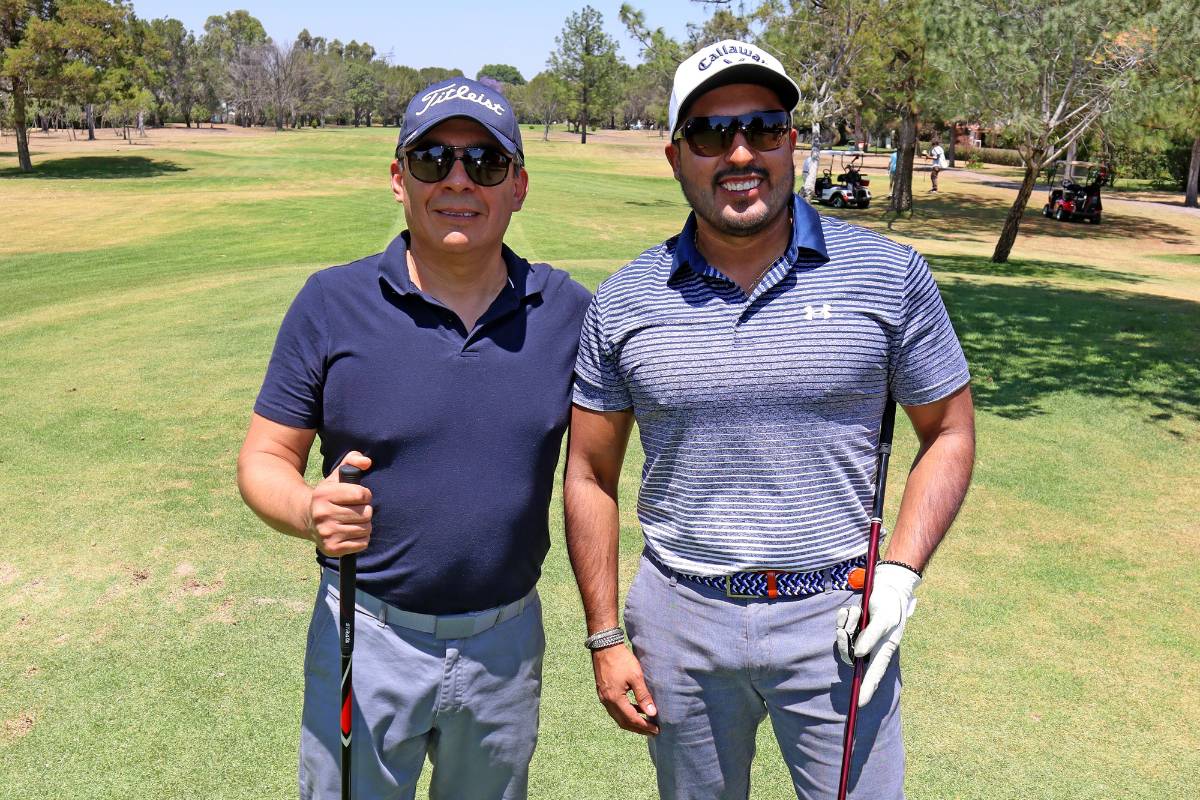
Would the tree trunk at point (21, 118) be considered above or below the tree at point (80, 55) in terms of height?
below

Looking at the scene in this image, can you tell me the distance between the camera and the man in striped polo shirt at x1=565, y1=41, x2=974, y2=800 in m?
2.37

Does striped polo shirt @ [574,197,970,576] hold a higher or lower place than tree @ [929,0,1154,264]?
lower

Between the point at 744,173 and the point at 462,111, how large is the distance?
745 mm

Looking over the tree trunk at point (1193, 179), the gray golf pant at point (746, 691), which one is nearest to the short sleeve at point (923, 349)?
the gray golf pant at point (746, 691)

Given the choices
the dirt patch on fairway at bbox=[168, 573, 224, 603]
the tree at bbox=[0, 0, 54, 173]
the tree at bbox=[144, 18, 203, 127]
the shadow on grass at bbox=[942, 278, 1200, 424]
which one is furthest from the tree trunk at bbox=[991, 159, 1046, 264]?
the tree at bbox=[144, 18, 203, 127]

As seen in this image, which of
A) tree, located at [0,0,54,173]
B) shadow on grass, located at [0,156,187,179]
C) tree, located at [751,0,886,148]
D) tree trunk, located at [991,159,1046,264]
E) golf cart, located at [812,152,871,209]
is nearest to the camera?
tree trunk, located at [991,159,1046,264]

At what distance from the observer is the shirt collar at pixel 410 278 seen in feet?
8.22

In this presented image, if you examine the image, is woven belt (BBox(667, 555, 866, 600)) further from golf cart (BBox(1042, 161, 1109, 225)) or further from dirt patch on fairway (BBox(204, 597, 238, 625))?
golf cart (BBox(1042, 161, 1109, 225))

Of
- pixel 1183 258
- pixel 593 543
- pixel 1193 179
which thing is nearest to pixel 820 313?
pixel 593 543

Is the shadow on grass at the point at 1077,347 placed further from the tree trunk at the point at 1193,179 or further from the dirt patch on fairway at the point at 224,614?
the tree trunk at the point at 1193,179

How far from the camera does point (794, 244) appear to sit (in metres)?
2.42

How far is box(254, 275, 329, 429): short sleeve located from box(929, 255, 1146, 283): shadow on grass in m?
17.7

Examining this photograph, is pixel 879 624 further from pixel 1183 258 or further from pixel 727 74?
pixel 1183 258

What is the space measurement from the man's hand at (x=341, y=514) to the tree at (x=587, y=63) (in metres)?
74.3
